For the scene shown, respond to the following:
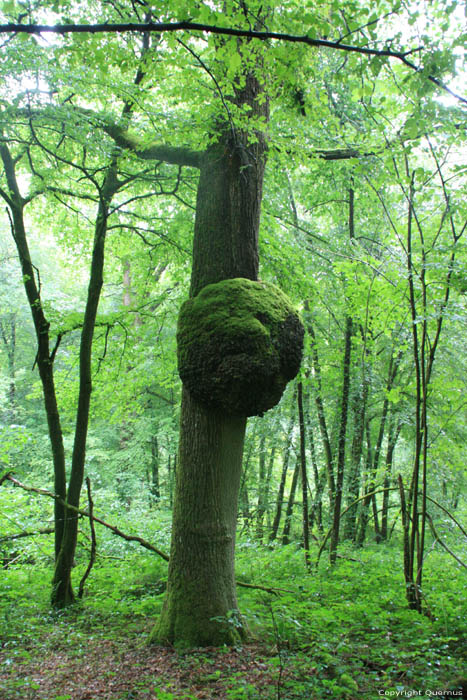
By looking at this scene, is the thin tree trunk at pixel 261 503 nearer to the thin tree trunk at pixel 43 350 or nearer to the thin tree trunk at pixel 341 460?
the thin tree trunk at pixel 341 460

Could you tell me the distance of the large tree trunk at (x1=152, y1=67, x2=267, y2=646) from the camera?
3312 mm

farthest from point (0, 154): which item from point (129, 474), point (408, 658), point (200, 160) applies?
point (129, 474)

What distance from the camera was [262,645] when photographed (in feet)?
10.7

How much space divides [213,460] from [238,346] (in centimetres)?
96

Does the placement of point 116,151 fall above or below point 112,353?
above

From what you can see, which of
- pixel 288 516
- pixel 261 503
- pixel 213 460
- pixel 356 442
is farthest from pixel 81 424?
pixel 261 503

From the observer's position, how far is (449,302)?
3928 millimetres

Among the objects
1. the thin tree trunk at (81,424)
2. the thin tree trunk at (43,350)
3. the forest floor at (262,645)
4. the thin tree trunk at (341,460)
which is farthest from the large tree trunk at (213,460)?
the thin tree trunk at (341,460)

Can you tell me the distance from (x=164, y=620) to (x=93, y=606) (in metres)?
1.56

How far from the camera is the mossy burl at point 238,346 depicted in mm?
3203

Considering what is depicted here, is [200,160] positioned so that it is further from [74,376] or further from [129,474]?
[129,474]

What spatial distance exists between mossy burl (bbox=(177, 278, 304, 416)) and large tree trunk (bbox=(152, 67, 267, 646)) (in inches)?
9.6

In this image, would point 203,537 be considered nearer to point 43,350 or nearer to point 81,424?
point 81,424

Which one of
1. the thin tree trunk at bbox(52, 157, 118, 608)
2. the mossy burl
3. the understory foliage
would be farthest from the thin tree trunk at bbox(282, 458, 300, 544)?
the mossy burl
